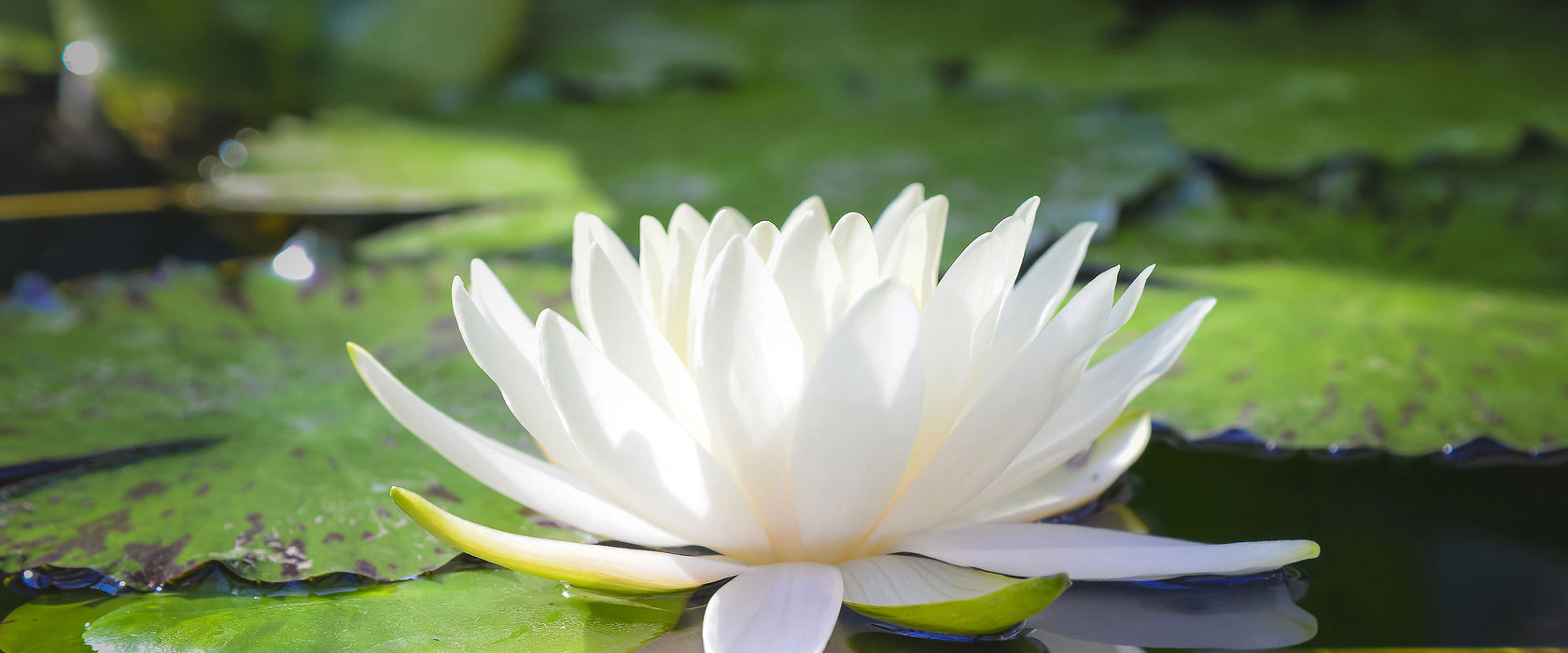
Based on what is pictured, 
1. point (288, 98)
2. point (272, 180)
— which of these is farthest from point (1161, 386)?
point (288, 98)

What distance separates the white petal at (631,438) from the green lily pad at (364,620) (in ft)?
0.27

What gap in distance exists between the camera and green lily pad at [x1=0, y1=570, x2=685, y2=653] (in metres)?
0.52

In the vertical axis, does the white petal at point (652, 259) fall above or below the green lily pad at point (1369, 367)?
above

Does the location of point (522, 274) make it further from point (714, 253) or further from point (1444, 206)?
point (1444, 206)

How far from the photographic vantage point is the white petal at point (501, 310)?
1.96 ft

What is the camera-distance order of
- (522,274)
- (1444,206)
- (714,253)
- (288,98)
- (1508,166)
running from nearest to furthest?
(714,253)
(522,274)
(1444,206)
(1508,166)
(288,98)

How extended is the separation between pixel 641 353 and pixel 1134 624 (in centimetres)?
34

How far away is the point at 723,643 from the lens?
47 cm

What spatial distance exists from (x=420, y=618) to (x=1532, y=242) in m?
1.42

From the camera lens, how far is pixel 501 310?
61 centimetres

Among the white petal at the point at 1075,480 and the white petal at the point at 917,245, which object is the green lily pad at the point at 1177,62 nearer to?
the white petal at the point at 1075,480

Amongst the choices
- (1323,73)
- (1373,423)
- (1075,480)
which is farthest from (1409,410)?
(1323,73)

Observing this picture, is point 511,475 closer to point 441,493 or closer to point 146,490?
point 441,493

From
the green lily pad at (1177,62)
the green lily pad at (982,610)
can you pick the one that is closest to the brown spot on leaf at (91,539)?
the green lily pad at (982,610)
